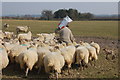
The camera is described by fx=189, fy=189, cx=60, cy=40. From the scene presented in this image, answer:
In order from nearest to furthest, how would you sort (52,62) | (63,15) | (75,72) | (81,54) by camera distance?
(52,62) < (81,54) < (75,72) < (63,15)

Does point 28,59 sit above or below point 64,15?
below

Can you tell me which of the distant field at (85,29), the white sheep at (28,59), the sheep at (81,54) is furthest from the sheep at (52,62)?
the distant field at (85,29)

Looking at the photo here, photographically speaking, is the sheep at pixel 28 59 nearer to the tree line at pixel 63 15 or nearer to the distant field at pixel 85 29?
the distant field at pixel 85 29

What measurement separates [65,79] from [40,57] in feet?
5.06

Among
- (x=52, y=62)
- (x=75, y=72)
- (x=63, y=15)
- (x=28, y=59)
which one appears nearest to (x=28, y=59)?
(x=28, y=59)

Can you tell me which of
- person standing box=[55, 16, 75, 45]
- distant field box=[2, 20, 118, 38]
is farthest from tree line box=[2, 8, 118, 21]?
person standing box=[55, 16, 75, 45]

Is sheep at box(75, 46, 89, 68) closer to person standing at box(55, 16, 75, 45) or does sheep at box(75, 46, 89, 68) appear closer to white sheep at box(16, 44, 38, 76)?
white sheep at box(16, 44, 38, 76)

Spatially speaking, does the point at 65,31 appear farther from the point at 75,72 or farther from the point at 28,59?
the point at 28,59

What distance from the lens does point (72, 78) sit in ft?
28.5

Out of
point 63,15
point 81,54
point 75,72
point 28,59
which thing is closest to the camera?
point 28,59

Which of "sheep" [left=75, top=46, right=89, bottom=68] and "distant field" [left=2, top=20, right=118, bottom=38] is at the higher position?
"distant field" [left=2, top=20, right=118, bottom=38]

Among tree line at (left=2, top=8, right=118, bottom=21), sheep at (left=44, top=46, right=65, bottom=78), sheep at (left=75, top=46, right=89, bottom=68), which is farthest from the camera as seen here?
tree line at (left=2, top=8, right=118, bottom=21)

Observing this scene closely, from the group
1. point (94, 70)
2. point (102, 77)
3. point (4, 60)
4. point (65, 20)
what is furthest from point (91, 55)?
point (4, 60)

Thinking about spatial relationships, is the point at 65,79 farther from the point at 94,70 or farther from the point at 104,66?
the point at 104,66
